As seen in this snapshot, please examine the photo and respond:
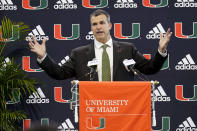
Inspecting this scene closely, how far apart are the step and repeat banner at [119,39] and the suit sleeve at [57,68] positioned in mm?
2348

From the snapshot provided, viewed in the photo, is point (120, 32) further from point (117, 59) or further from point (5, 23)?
point (117, 59)

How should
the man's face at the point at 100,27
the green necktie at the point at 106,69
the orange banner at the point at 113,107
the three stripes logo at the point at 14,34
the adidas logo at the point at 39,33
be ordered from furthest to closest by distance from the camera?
the adidas logo at the point at 39,33 → the three stripes logo at the point at 14,34 → the man's face at the point at 100,27 → the green necktie at the point at 106,69 → the orange banner at the point at 113,107

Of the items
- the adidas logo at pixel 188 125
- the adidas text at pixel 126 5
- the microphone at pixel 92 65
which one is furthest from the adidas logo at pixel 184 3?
the microphone at pixel 92 65

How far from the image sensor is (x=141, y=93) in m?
2.80

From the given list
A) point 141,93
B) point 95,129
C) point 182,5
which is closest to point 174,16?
point 182,5

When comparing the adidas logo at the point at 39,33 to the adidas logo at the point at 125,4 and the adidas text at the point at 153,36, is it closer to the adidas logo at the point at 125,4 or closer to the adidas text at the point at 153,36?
the adidas logo at the point at 125,4

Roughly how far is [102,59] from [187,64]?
2.88 meters

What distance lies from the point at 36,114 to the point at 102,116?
3.19m

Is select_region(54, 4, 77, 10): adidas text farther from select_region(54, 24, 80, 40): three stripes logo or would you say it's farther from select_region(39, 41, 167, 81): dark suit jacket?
select_region(39, 41, 167, 81): dark suit jacket

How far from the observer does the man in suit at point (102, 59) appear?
3.09m

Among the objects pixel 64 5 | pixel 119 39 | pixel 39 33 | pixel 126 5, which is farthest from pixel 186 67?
pixel 39 33

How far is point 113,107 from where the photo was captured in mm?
2729

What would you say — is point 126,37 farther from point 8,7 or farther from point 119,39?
point 8,7

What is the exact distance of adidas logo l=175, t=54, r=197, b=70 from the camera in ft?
18.5
